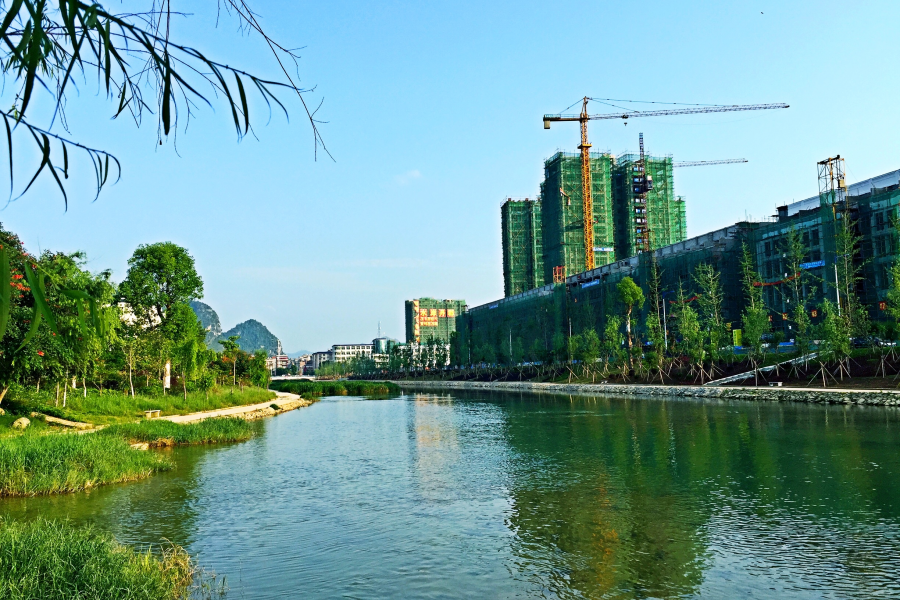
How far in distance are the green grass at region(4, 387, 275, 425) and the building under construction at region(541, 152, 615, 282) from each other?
129 metres

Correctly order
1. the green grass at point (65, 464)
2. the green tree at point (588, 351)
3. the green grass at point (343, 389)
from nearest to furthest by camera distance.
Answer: the green grass at point (65, 464) → the green tree at point (588, 351) → the green grass at point (343, 389)

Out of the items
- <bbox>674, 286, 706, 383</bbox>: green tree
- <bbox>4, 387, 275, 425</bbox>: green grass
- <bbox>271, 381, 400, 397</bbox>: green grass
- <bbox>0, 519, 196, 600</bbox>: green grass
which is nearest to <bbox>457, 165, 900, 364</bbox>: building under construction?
<bbox>674, 286, 706, 383</bbox>: green tree

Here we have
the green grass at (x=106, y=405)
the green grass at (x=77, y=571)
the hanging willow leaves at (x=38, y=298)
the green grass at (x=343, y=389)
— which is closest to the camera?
the hanging willow leaves at (x=38, y=298)

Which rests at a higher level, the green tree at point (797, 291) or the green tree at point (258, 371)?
the green tree at point (797, 291)

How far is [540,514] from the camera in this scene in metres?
19.2

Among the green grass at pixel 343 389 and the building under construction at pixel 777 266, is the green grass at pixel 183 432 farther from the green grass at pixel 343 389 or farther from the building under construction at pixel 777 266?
the green grass at pixel 343 389

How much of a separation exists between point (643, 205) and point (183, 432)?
551 feet

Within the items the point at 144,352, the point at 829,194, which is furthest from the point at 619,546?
the point at 829,194

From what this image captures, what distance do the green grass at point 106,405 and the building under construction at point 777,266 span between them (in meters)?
63.2

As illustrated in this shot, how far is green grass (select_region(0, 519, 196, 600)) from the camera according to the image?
1091 cm

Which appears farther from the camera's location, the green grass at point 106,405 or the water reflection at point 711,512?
the green grass at point 106,405

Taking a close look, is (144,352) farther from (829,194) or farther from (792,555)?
(829,194)

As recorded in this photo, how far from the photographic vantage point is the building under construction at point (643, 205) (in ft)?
609

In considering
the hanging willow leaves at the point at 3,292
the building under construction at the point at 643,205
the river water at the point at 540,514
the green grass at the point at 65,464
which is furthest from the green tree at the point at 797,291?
the building under construction at the point at 643,205
